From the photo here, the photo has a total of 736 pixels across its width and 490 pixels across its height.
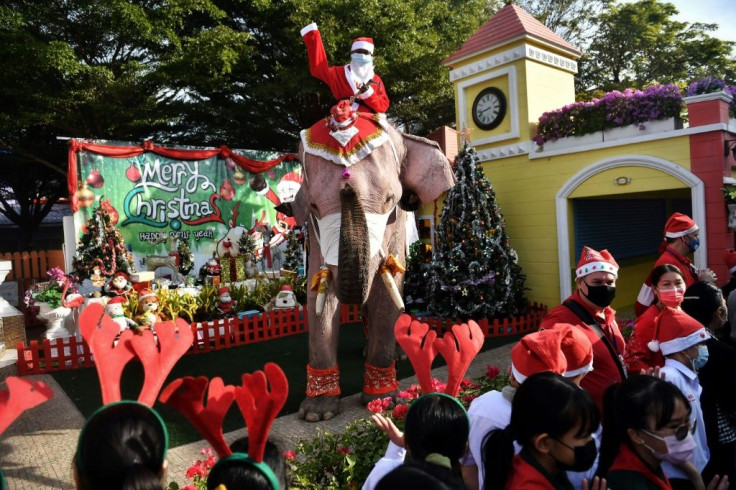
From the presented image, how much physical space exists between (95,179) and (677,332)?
1128 cm

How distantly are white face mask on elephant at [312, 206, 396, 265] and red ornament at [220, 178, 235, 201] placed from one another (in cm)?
927

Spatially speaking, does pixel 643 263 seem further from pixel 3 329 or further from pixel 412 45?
pixel 3 329

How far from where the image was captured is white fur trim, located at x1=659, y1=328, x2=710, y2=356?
8.73ft

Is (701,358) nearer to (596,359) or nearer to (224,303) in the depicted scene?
(596,359)

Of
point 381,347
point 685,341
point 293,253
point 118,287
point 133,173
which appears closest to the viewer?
point 685,341

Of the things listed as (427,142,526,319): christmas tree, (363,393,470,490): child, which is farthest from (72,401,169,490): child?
(427,142,526,319): christmas tree

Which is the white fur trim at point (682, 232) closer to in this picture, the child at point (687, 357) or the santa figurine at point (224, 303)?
the child at point (687, 357)

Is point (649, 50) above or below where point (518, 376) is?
above

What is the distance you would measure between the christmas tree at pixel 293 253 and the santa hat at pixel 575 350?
34.5 feet

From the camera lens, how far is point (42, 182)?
17.3 metres

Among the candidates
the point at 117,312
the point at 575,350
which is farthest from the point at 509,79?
the point at 575,350

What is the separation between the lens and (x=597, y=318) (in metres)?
2.89

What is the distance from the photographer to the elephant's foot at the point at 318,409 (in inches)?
171

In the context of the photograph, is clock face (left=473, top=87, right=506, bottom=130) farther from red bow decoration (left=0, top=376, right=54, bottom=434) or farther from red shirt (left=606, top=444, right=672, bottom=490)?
red bow decoration (left=0, top=376, right=54, bottom=434)
